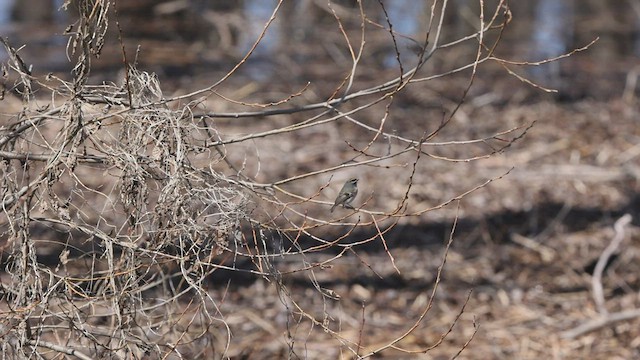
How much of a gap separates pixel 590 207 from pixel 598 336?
1.71 metres

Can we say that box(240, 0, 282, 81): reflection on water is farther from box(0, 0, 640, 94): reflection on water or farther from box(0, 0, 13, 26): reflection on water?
box(0, 0, 13, 26): reflection on water

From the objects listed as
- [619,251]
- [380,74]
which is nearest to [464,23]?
[380,74]

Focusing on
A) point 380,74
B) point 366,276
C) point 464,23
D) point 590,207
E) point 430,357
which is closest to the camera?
point 430,357

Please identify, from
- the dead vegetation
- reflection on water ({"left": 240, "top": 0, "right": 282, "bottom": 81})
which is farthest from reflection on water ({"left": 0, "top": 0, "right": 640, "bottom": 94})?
the dead vegetation

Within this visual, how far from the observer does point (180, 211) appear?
305 cm

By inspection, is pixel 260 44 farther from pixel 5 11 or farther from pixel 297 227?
pixel 297 227

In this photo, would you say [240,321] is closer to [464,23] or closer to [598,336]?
[598,336]

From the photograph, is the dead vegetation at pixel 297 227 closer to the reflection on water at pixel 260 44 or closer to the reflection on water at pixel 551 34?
the reflection on water at pixel 260 44

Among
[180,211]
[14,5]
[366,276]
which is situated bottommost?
[14,5]

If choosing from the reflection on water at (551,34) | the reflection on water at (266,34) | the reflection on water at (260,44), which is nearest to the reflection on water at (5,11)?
the reflection on water at (266,34)

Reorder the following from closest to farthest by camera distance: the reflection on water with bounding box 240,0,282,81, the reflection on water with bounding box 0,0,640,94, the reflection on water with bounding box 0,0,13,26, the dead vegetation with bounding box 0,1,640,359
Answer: the dead vegetation with bounding box 0,1,640,359, the reflection on water with bounding box 240,0,282,81, the reflection on water with bounding box 0,0,640,94, the reflection on water with bounding box 0,0,13,26

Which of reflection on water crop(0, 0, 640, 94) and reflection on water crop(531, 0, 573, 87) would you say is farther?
reflection on water crop(531, 0, 573, 87)

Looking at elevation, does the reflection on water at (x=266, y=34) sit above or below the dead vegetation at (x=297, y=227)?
below

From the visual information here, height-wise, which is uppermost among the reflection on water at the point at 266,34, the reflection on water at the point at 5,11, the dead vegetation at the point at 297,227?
the dead vegetation at the point at 297,227
